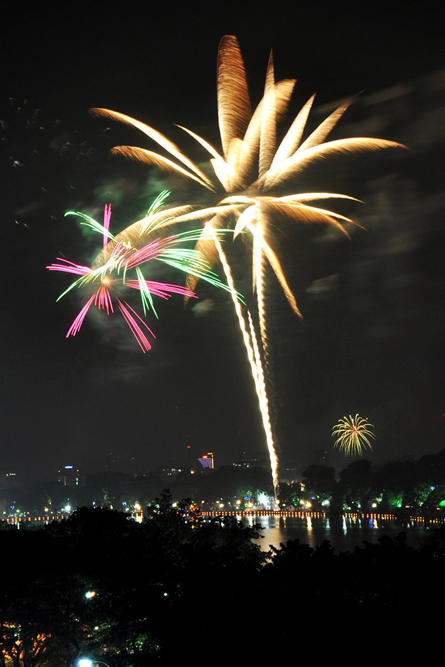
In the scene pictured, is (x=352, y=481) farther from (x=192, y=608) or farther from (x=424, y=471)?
(x=192, y=608)

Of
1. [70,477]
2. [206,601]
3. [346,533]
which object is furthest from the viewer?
[70,477]

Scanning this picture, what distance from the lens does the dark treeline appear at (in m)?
9.52

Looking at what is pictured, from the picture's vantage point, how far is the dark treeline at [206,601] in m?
9.52

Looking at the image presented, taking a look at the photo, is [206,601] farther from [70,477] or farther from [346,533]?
[70,477]

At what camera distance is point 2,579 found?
16.0 metres

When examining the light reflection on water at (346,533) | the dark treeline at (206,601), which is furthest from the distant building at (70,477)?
the dark treeline at (206,601)

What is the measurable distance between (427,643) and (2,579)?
441 inches

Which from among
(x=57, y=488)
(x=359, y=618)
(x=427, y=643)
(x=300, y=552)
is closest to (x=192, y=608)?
(x=300, y=552)

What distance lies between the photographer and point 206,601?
11.8 m

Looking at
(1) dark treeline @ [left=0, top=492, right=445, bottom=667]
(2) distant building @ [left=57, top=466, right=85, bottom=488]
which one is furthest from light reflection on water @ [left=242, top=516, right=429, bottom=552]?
(2) distant building @ [left=57, top=466, right=85, bottom=488]

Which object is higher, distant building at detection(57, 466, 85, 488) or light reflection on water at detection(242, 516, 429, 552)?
distant building at detection(57, 466, 85, 488)

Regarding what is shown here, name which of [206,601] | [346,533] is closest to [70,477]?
[346,533]

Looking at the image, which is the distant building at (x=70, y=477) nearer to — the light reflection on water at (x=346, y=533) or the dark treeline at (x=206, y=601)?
the light reflection on water at (x=346, y=533)

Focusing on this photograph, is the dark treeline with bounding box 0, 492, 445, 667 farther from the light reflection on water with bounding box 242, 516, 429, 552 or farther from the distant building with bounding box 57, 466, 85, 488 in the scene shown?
the distant building with bounding box 57, 466, 85, 488
